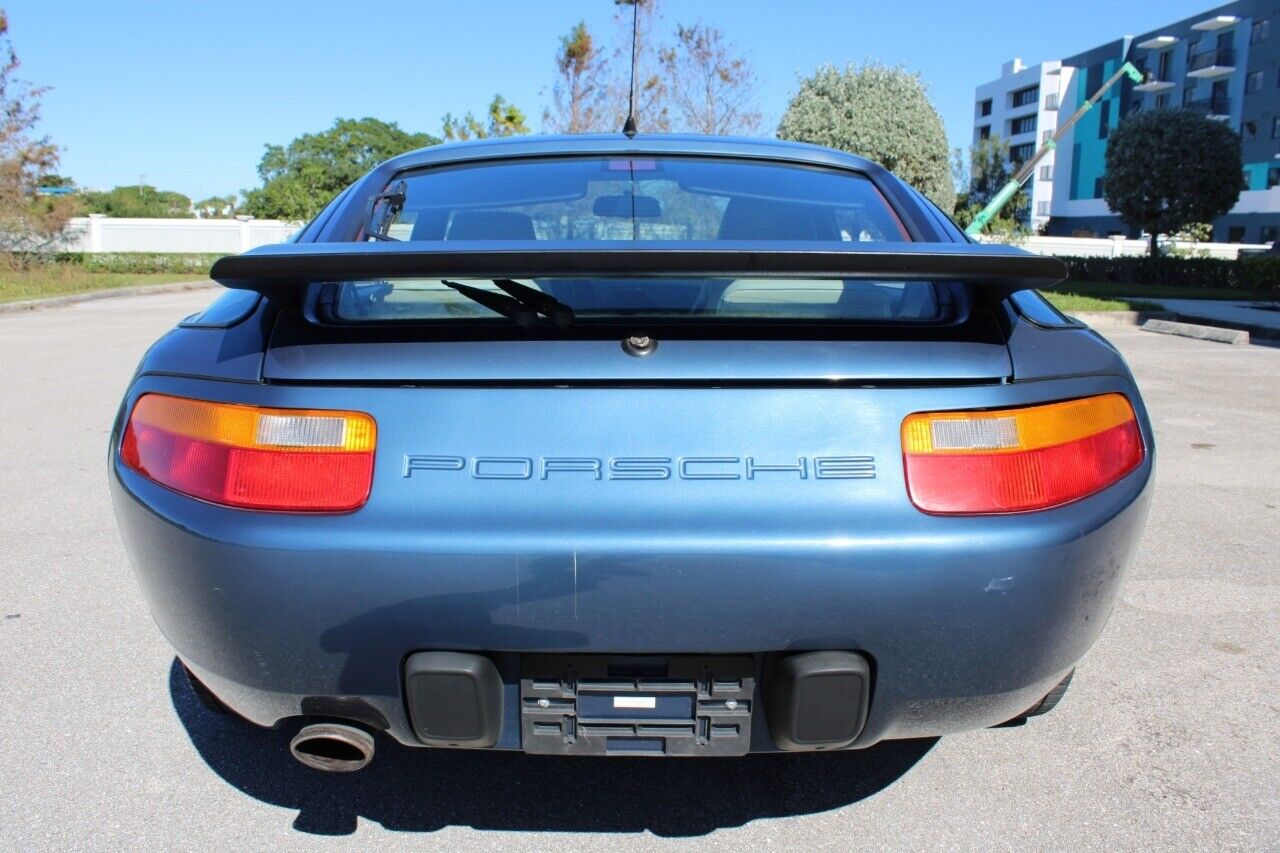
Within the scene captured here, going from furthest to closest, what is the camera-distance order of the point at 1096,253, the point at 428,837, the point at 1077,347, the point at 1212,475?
the point at 1096,253, the point at 1212,475, the point at 428,837, the point at 1077,347

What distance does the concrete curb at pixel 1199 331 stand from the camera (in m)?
12.1

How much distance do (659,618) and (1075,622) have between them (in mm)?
750

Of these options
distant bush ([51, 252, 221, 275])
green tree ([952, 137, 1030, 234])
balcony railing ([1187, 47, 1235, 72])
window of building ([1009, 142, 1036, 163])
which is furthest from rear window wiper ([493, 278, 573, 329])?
window of building ([1009, 142, 1036, 163])

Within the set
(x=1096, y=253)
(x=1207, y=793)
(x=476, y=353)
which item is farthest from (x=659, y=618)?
(x=1096, y=253)

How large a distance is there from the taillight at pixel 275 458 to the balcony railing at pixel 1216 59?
217ft

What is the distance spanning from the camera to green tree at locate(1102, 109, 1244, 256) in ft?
89.6

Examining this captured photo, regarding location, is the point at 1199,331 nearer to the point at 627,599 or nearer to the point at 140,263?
the point at 627,599

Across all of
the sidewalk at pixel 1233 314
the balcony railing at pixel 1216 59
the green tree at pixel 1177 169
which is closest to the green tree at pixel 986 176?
the balcony railing at pixel 1216 59

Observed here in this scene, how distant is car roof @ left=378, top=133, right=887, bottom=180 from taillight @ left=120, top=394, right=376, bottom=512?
3.88 feet

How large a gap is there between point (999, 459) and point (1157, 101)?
7156cm

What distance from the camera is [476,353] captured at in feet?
5.42

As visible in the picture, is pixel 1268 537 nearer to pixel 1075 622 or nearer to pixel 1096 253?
pixel 1075 622

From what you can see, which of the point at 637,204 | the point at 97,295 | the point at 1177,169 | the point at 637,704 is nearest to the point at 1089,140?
the point at 1177,169

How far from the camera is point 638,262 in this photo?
1.52 meters
